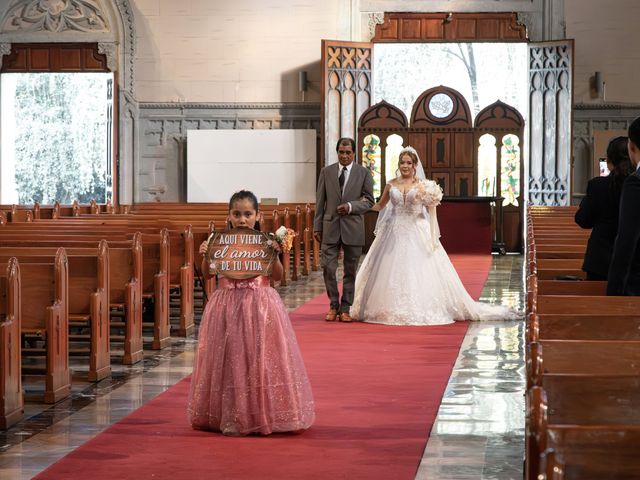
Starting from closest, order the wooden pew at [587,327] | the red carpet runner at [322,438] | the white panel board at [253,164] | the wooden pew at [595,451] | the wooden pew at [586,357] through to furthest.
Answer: the wooden pew at [595,451] → the wooden pew at [586,357] → the wooden pew at [587,327] → the red carpet runner at [322,438] → the white panel board at [253,164]

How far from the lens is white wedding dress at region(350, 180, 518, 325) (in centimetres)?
980

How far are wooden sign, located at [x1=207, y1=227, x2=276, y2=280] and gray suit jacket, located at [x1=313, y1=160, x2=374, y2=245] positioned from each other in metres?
4.20

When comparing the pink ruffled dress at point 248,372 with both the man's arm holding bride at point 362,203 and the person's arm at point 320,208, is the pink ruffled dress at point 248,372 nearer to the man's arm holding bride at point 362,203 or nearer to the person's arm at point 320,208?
the man's arm holding bride at point 362,203

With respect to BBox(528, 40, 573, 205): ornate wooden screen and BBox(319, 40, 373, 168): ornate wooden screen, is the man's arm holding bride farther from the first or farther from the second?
BBox(528, 40, 573, 205): ornate wooden screen

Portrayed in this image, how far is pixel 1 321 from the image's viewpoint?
587 centimetres

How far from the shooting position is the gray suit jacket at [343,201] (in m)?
9.73

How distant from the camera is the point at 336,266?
32.3 feet

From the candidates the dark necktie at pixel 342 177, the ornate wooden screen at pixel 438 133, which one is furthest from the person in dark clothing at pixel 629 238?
the ornate wooden screen at pixel 438 133

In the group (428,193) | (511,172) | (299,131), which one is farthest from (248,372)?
(299,131)

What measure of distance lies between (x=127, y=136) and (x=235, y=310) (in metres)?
16.5

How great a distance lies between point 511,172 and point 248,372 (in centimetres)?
1466

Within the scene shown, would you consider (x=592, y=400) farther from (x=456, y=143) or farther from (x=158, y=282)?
(x=456, y=143)

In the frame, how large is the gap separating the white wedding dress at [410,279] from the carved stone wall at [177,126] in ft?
37.4

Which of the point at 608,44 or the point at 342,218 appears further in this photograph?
the point at 608,44
